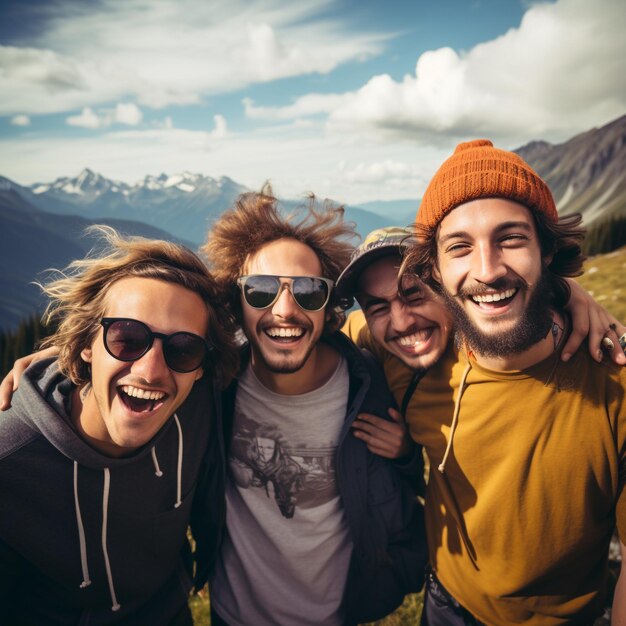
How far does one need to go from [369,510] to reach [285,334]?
2.01 meters

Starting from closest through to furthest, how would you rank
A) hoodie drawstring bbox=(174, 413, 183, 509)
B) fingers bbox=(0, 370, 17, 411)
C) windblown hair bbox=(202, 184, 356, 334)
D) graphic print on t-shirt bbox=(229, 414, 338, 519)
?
fingers bbox=(0, 370, 17, 411)
hoodie drawstring bbox=(174, 413, 183, 509)
graphic print on t-shirt bbox=(229, 414, 338, 519)
windblown hair bbox=(202, 184, 356, 334)

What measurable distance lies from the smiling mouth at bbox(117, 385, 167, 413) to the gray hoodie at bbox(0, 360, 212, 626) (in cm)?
37

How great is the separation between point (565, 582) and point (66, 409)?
4400 mm

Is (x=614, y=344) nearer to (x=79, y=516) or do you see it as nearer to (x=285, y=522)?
(x=285, y=522)

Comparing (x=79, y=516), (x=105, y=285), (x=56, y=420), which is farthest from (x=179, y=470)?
(x=105, y=285)

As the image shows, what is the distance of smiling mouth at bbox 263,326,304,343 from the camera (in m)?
4.16

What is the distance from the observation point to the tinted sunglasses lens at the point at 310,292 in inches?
165

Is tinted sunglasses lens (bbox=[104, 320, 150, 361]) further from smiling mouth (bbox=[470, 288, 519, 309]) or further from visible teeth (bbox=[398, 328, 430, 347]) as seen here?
smiling mouth (bbox=[470, 288, 519, 309])

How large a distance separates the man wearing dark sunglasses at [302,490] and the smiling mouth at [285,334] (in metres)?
0.01

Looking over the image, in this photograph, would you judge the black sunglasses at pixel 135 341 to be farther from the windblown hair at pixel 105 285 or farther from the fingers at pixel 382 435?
the fingers at pixel 382 435

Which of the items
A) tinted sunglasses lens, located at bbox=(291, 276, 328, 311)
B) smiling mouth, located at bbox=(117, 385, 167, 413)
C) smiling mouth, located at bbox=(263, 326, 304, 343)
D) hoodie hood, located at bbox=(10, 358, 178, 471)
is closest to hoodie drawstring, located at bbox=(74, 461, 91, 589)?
hoodie hood, located at bbox=(10, 358, 178, 471)

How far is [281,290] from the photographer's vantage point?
13.7 feet

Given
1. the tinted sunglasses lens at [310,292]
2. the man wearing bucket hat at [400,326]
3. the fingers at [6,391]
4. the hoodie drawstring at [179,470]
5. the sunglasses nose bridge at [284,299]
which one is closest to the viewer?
the fingers at [6,391]

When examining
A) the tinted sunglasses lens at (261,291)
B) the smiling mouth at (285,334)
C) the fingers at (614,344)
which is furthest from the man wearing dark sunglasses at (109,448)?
the fingers at (614,344)
